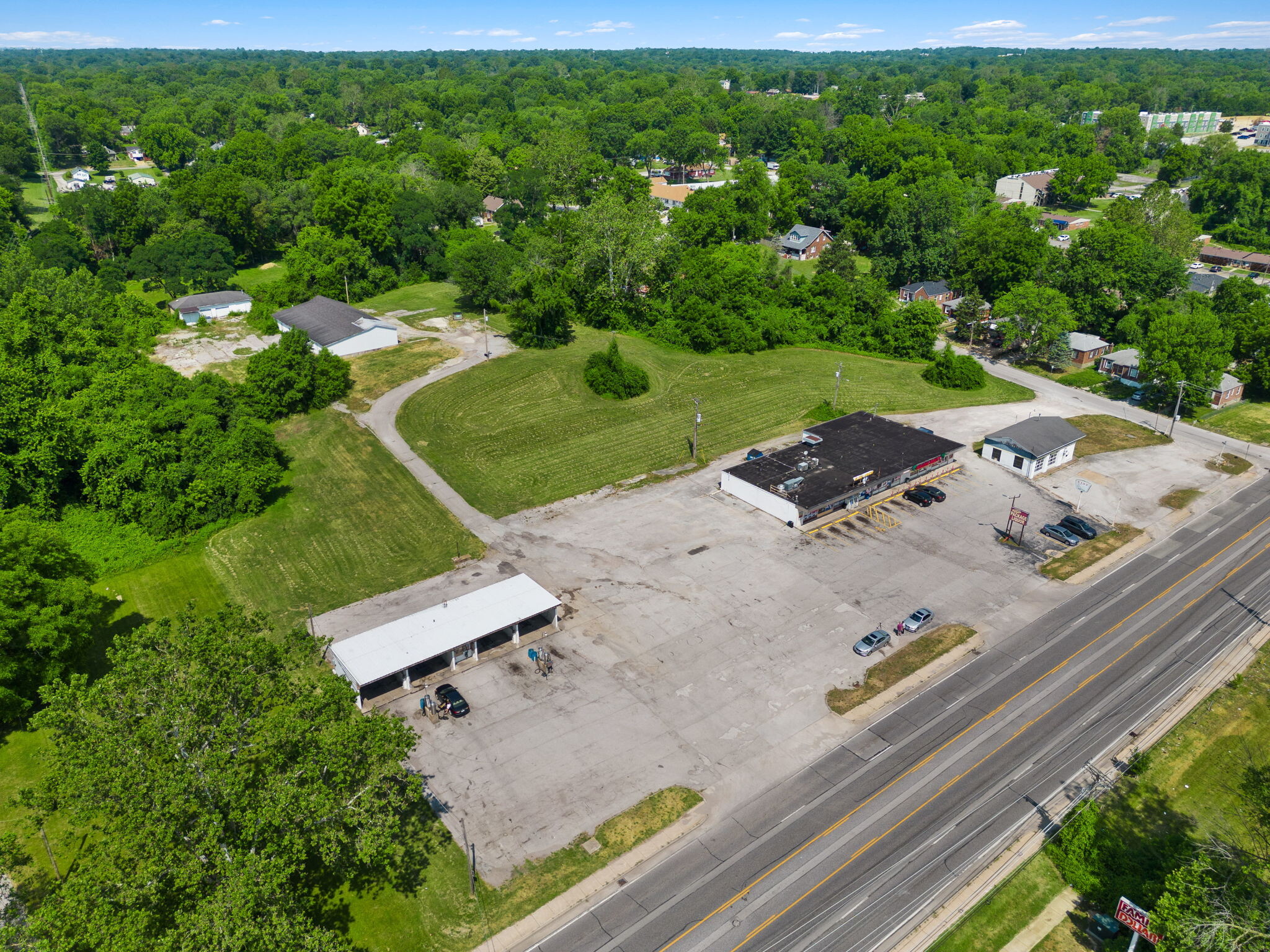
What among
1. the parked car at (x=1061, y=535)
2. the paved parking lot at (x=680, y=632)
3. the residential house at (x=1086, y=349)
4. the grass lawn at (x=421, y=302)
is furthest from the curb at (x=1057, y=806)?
the grass lawn at (x=421, y=302)

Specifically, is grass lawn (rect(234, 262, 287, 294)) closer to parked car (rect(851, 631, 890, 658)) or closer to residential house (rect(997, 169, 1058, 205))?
parked car (rect(851, 631, 890, 658))

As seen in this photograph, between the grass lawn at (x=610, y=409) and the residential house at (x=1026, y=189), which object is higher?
the residential house at (x=1026, y=189)

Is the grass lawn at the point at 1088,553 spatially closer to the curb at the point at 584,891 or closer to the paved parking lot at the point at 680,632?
the paved parking lot at the point at 680,632

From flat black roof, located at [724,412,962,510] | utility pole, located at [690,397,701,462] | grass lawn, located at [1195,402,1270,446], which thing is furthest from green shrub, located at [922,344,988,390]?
utility pole, located at [690,397,701,462]

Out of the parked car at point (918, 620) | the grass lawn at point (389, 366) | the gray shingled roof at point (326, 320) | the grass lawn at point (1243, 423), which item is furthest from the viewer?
the gray shingled roof at point (326, 320)

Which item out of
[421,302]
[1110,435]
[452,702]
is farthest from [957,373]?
[421,302]

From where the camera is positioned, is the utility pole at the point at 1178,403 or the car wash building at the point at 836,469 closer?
the car wash building at the point at 836,469

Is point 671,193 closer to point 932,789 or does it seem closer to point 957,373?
point 957,373
